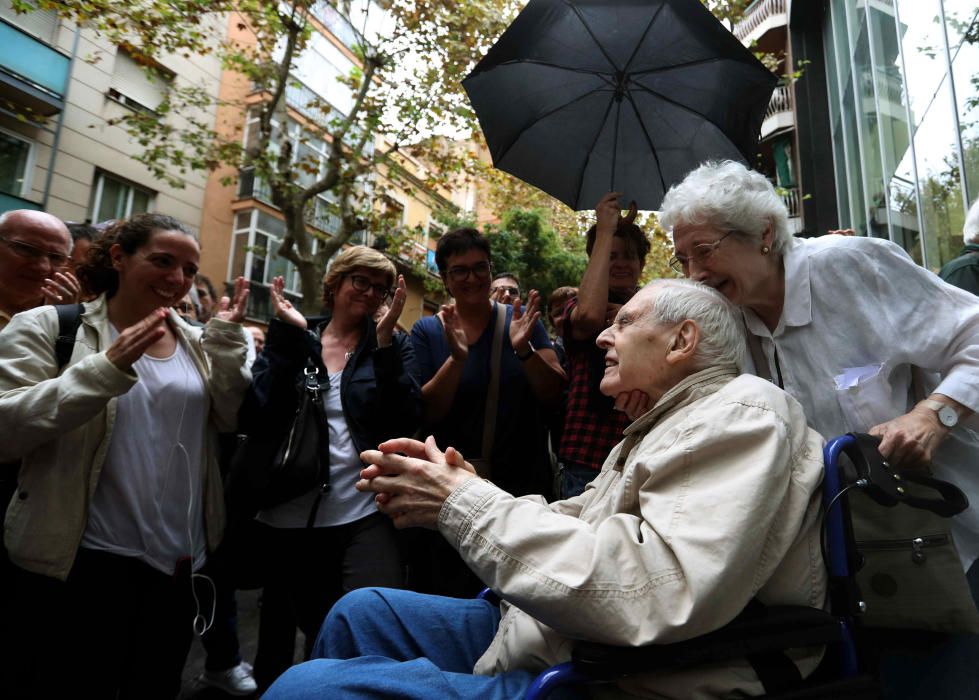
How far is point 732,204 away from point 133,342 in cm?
206

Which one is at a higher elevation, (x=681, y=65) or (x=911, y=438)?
(x=681, y=65)

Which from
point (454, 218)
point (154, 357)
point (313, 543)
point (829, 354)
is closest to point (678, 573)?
point (829, 354)

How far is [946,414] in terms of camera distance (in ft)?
5.55

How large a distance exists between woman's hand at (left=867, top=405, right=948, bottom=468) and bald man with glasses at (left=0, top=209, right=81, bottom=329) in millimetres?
3028

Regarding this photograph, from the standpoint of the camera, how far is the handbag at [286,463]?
2.58m

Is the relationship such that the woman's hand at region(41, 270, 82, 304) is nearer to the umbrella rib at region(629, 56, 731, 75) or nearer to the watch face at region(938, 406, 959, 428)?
the umbrella rib at region(629, 56, 731, 75)

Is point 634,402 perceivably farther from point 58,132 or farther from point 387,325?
point 58,132

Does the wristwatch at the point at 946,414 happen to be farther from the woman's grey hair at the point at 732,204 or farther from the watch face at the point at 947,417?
the woman's grey hair at the point at 732,204

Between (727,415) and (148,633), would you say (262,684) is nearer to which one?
(148,633)

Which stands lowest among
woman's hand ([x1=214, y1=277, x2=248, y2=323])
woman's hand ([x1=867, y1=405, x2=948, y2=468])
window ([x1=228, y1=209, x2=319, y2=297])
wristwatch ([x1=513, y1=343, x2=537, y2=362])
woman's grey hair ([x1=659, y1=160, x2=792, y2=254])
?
woman's hand ([x1=867, y1=405, x2=948, y2=468])

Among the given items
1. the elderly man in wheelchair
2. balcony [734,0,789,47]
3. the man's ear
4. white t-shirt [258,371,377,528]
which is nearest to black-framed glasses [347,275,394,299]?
white t-shirt [258,371,377,528]

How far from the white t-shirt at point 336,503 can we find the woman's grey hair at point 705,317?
1513mm

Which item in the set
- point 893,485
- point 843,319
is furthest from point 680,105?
point 893,485

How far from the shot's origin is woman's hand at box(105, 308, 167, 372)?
6.89 ft
